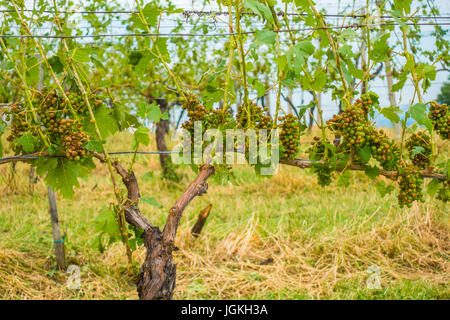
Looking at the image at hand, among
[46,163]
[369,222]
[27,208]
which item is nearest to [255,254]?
[369,222]

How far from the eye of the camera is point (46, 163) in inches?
56.1

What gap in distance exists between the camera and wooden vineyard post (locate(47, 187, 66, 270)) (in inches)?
104

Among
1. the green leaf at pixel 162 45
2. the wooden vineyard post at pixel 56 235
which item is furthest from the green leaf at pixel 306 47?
the wooden vineyard post at pixel 56 235

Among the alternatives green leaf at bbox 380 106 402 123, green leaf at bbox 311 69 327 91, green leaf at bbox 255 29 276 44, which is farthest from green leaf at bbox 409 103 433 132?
green leaf at bbox 255 29 276 44

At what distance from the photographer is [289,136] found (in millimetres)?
1436

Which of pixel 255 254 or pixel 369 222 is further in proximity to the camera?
pixel 369 222

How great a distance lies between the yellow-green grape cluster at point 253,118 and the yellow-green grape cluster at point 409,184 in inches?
20.5

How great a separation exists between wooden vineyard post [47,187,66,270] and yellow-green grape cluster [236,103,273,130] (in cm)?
169

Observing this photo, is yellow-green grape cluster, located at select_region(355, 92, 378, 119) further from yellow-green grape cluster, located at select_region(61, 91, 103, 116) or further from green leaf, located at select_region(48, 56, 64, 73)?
→ green leaf, located at select_region(48, 56, 64, 73)

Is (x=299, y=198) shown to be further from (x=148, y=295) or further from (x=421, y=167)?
(x=148, y=295)

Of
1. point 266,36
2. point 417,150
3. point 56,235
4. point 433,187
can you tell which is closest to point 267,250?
point 56,235

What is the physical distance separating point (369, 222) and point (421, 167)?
1855 millimetres

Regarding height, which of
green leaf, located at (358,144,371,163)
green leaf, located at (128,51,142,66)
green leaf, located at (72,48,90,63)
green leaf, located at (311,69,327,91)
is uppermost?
green leaf, located at (128,51,142,66)

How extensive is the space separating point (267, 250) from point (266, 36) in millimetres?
2181
